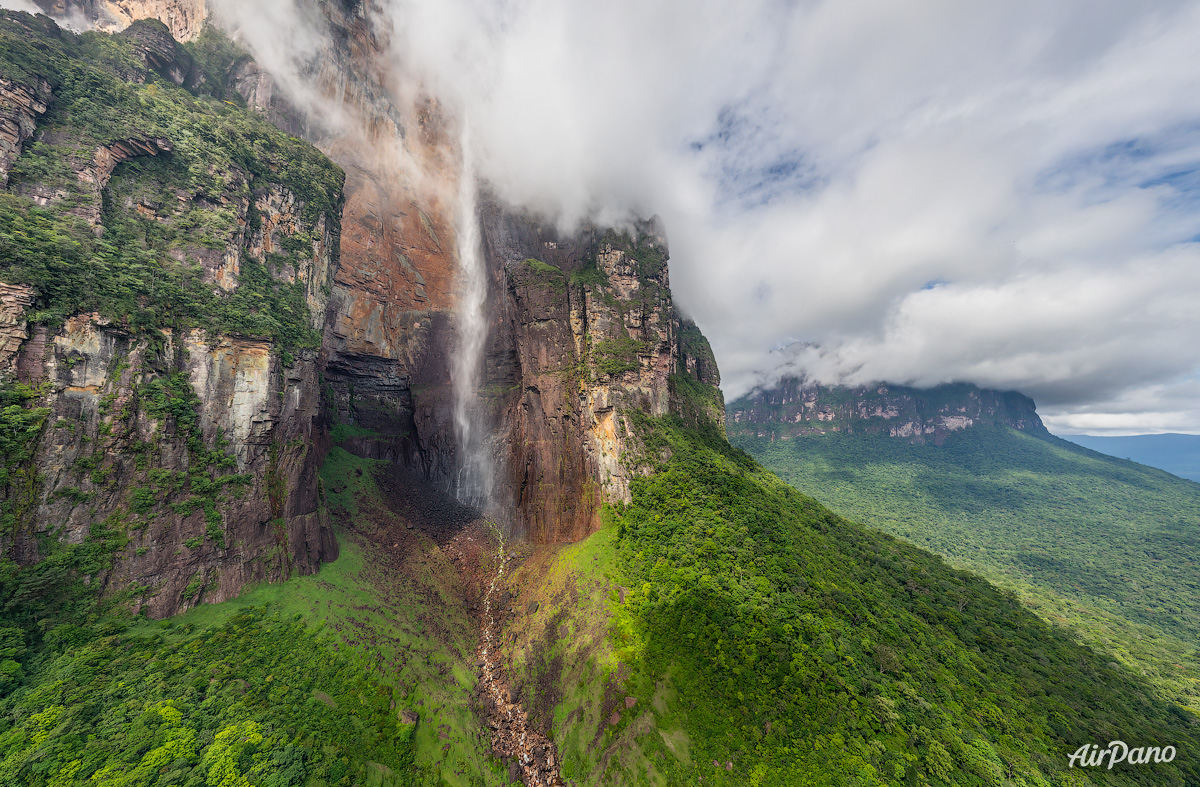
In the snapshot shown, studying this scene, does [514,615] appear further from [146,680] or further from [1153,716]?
[1153,716]

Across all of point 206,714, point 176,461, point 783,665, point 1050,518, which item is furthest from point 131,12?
point 1050,518

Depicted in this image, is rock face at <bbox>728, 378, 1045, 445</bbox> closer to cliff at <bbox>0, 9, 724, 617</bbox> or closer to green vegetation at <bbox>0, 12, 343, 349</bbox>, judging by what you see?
cliff at <bbox>0, 9, 724, 617</bbox>

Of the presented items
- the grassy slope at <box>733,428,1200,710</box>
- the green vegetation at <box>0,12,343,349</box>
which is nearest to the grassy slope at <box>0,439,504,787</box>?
the green vegetation at <box>0,12,343,349</box>

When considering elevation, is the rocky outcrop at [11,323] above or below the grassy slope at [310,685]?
above

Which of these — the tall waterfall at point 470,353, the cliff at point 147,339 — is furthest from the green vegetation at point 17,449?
the tall waterfall at point 470,353

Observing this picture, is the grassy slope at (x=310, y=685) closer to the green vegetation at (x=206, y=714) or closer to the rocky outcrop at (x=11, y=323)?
the green vegetation at (x=206, y=714)

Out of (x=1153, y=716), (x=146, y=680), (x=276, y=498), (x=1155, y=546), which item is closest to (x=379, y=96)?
(x=276, y=498)
